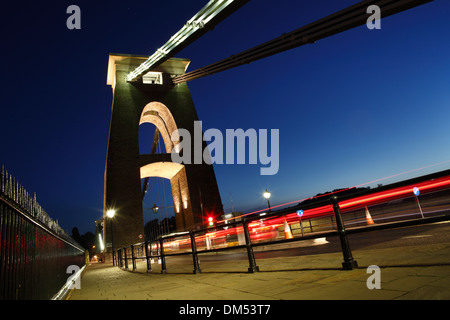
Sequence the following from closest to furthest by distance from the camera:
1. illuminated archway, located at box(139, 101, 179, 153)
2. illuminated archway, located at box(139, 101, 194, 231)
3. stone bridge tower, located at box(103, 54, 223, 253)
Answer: stone bridge tower, located at box(103, 54, 223, 253), illuminated archway, located at box(139, 101, 194, 231), illuminated archway, located at box(139, 101, 179, 153)

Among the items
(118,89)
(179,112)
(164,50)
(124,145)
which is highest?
(164,50)

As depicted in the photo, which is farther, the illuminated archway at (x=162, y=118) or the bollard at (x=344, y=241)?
the illuminated archway at (x=162, y=118)

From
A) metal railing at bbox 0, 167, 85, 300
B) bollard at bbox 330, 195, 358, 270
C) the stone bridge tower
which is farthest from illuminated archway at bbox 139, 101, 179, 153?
bollard at bbox 330, 195, 358, 270

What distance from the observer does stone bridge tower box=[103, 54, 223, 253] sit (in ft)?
75.5

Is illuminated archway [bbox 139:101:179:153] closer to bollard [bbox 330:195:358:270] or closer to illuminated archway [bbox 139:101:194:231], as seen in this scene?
illuminated archway [bbox 139:101:194:231]

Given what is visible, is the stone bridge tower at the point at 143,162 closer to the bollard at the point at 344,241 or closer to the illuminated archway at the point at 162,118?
the illuminated archway at the point at 162,118

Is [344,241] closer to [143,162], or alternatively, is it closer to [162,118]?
[143,162]

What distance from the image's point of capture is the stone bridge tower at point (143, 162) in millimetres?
23000

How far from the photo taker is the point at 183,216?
27.1 meters

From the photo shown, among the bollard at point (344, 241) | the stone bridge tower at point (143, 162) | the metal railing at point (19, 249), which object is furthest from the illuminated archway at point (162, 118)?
the bollard at point (344, 241)

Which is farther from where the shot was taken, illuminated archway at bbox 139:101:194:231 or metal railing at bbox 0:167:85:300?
illuminated archway at bbox 139:101:194:231

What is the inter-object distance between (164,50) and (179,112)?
5.86 meters
